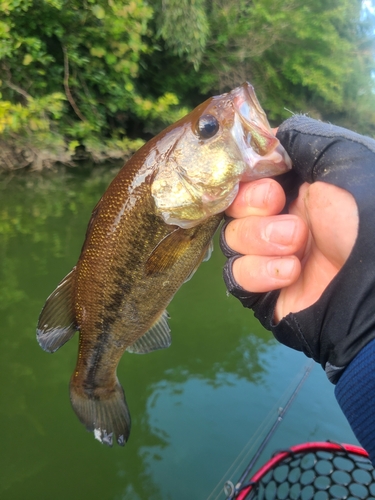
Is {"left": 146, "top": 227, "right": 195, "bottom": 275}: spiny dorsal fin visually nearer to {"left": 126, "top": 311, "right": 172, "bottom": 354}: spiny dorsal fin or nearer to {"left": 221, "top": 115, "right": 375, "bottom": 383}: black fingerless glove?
{"left": 221, "top": 115, "right": 375, "bottom": 383}: black fingerless glove

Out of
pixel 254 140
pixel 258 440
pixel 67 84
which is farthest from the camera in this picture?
pixel 67 84

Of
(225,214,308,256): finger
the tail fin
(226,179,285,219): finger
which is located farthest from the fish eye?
the tail fin

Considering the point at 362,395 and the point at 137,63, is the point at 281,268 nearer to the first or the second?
the point at 362,395

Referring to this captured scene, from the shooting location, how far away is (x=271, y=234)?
1361 millimetres

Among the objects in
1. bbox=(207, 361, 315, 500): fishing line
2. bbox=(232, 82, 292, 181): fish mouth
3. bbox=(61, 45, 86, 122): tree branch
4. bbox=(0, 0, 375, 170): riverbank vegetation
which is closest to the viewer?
bbox=(232, 82, 292, 181): fish mouth

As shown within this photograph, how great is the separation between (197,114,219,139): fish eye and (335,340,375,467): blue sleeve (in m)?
0.92

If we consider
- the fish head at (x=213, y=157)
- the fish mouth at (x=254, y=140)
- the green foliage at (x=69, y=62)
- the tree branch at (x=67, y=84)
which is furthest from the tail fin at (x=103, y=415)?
the tree branch at (x=67, y=84)

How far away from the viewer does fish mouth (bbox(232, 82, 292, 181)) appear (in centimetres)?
132

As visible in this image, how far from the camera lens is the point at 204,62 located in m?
13.0

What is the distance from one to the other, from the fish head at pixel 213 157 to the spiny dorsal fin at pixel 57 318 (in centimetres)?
59

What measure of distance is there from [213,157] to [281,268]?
48 centimetres

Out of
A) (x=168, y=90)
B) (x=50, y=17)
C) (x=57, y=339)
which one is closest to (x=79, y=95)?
(x=50, y=17)

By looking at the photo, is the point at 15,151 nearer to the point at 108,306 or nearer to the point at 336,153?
the point at 108,306

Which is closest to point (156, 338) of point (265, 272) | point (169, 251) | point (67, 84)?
point (169, 251)
